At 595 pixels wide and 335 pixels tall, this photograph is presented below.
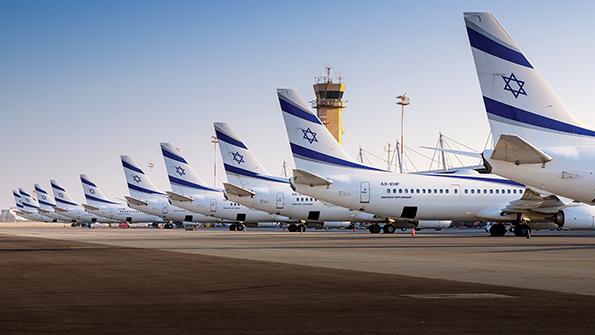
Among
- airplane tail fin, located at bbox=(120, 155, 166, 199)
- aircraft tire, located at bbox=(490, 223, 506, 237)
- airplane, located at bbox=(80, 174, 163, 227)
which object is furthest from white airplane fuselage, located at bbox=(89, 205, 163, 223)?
aircraft tire, located at bbox=(490, 223, 506, 237)

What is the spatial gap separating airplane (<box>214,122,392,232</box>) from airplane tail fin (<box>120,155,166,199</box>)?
3267cm

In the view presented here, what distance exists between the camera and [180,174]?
89.6 meters

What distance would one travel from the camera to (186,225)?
122250 mm

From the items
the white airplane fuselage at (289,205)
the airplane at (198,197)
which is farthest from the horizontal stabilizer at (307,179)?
the airplane at (198,197)

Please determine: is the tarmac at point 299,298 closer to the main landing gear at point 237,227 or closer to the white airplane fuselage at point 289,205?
the white airplane fuselage at point 289,205

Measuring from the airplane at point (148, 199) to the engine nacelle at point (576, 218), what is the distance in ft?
200

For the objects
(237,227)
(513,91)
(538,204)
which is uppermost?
(513,91)

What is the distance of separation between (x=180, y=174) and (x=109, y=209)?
4586 cm

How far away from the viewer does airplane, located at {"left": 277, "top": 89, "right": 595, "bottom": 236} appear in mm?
49219

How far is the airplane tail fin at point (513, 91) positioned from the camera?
32.1 meters

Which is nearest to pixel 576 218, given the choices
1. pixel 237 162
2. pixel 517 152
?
pixel 517 152

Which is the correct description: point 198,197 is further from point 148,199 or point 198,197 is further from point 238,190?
point 238,190

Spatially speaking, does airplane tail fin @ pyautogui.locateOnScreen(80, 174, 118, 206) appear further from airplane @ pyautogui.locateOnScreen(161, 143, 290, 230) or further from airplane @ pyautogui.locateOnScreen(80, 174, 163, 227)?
airplane @ pyautogui.locateOnScreen(161, 143, 290, 230)

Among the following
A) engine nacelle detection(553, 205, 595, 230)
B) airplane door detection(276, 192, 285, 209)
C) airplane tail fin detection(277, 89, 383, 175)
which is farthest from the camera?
airplane door detection(276, 192, 285, 209)
